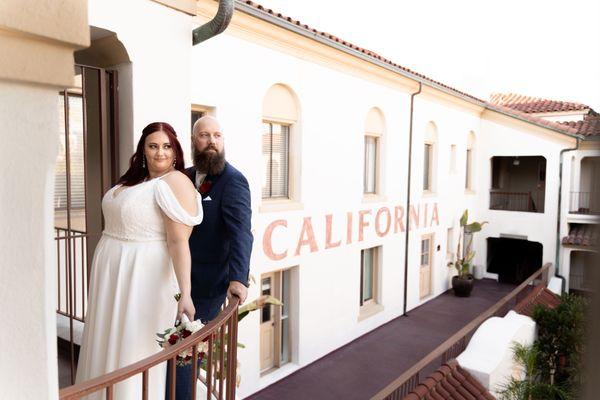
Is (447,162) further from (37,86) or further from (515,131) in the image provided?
(37,86)

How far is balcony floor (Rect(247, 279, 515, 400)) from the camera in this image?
360 inches

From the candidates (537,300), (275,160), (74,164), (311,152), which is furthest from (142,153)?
(537,300)

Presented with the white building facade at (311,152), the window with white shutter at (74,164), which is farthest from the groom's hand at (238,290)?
the window with white shutter at (74,164)

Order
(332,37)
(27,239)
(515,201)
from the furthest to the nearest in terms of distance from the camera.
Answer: (515,201), (332,37), (27,239)

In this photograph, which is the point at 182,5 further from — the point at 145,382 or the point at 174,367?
the point at 145,382

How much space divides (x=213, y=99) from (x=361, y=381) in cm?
624

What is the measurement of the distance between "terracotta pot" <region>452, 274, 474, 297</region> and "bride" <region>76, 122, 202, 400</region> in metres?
15.0

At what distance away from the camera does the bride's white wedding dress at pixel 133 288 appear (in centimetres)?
255

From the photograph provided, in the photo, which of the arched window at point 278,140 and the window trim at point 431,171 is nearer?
the arched window at point 278,140

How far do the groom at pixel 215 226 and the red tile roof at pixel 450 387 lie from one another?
439 centimetres

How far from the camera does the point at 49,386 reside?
136cm

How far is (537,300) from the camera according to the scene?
1316cm

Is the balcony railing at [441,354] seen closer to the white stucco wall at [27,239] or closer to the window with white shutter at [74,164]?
the window with white shutter at [74,164]

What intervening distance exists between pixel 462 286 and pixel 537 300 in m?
3.24
